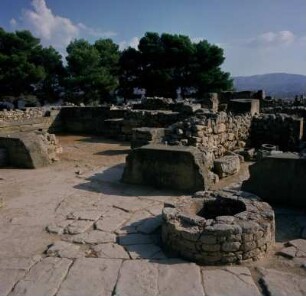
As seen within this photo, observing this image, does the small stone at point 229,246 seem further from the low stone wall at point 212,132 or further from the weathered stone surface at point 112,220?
the low stone wall at point 212,132

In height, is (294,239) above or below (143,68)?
below

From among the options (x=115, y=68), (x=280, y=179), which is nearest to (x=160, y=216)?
(x=280, y=179)

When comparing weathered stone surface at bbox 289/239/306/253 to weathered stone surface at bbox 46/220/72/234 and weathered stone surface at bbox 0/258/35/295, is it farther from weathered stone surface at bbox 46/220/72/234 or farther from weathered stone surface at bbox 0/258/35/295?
weathered stone surface at bbox 0/258/35/295

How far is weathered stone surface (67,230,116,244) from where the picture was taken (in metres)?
4.59

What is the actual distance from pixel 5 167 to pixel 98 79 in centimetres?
2141

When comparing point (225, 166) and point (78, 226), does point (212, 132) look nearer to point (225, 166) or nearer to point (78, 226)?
point (225, 166)

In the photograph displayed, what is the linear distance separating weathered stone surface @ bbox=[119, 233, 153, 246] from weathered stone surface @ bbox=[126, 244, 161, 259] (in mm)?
91

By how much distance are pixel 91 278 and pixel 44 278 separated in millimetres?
509

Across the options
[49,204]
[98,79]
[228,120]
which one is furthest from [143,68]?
[49,204]

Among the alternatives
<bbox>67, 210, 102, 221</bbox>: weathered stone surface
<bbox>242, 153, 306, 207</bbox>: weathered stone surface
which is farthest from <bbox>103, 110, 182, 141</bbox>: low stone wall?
<bbox>67, 210, 102, 221</bbox>: weathered stone surface

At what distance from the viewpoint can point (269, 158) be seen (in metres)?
5.82

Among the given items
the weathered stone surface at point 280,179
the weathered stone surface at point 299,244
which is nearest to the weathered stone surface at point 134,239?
the weathered stone surface at point 299,244

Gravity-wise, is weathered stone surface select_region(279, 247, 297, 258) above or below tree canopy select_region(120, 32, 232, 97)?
below

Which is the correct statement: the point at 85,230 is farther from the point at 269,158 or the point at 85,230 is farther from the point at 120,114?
the point at 120,114
